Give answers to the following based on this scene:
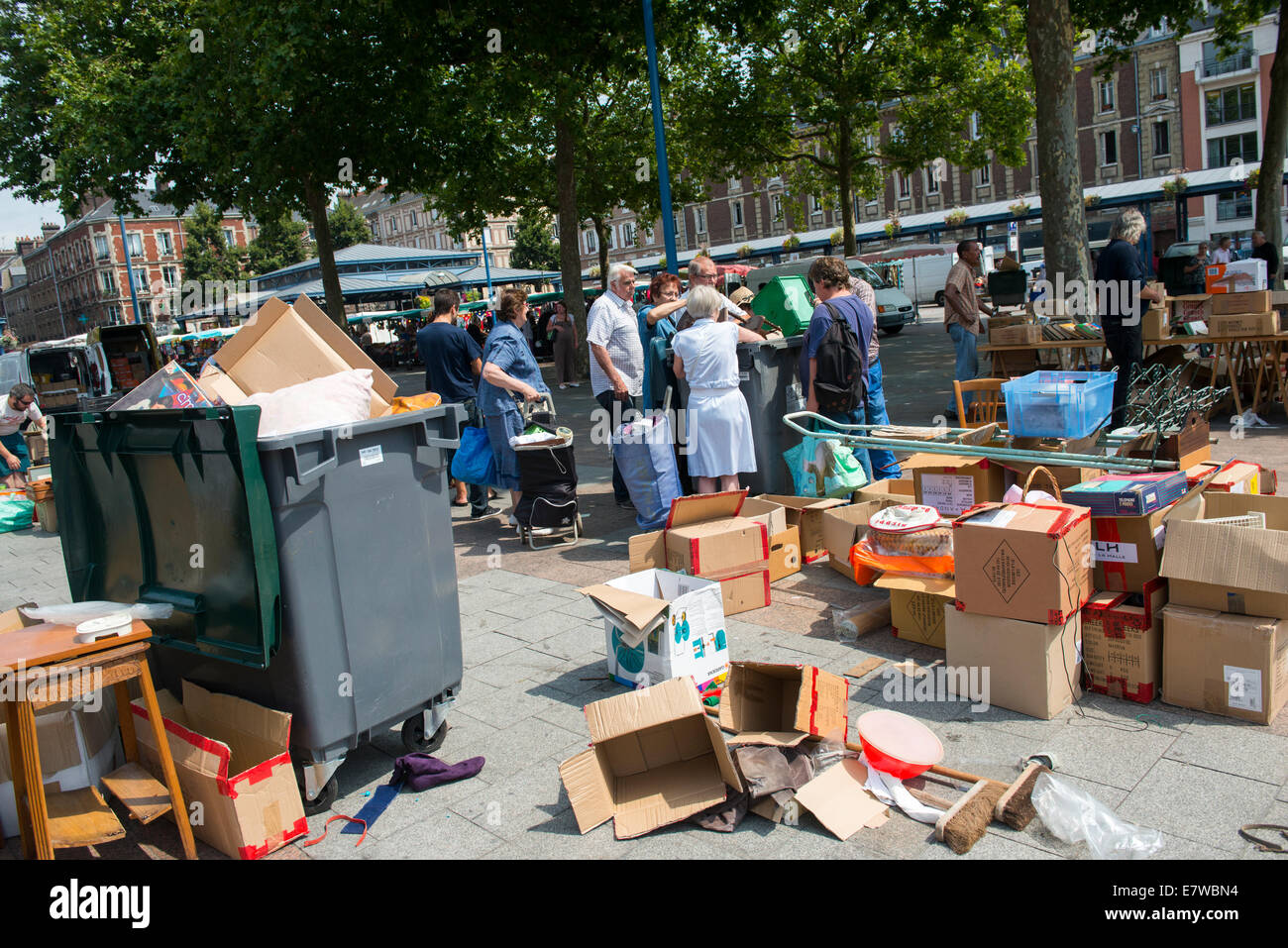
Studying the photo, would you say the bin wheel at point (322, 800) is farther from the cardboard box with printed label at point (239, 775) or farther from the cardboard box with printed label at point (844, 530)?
the cardboard box with printed label at point (844, 530)

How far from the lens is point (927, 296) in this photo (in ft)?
115

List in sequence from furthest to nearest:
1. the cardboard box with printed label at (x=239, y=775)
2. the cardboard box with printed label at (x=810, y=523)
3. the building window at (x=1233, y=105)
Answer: the building window at (x=1233, y=105) → the cardboard box with printed label at (x=810, y=523) → the cardboard box with printed label at (x=239, y=775)

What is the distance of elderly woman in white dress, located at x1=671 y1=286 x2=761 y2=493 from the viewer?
6.32m

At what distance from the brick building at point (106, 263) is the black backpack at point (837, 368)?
6641 centimetres

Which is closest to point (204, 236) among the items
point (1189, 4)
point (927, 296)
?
point (927, 296)

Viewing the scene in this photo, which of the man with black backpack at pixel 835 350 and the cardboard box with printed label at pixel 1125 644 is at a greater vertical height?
the man with black backpack at pixel 835 350

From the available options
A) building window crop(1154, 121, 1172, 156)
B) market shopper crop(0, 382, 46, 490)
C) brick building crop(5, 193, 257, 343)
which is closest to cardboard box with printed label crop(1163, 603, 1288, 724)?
market shopper crop(0, 382, 46, 490)

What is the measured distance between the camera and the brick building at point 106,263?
7175 centimetres

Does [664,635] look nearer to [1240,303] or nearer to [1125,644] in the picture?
[1125,644]

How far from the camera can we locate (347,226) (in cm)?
6981

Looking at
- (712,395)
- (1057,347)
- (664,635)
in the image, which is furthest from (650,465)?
(1057,347)

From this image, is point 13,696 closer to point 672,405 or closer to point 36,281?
point 672,405

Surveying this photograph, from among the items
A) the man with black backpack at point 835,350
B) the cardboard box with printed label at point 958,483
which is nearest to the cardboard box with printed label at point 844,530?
the cardboard box with printed label at point 958,483

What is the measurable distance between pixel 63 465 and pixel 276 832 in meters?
2.00
